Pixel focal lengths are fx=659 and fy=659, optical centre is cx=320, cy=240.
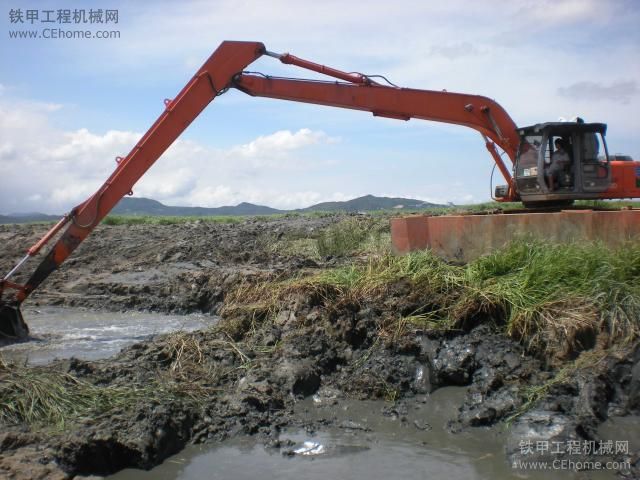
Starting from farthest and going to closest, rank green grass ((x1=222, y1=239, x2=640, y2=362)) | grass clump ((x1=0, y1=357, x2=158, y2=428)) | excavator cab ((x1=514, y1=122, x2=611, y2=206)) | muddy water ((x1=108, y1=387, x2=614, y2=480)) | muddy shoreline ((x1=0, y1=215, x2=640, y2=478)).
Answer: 1. excavator cab ((x1=514, y1=122, x2=611, y2=206))
2. green grass ((x1=222, y1=239, x2=640, y2=362))
3. grass clump ((x1=0, y1=357, x2=158, y2=428))
4. muddy shoreline ((x1=0, y1=215, x2=640, y2=478))
5. muddy water ((x1=108, y1=387, x2=614, y2=480))

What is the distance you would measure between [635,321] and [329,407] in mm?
3001

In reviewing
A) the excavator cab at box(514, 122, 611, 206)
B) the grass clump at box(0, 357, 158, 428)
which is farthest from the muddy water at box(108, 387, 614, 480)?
the excavator cab at box(514, 122, 611, 206)

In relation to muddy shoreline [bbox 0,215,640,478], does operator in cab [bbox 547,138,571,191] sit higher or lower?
higher

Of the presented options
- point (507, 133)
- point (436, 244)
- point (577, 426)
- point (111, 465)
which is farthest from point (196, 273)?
point (577, 426)

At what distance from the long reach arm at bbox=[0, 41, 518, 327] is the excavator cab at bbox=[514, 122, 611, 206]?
1081mm

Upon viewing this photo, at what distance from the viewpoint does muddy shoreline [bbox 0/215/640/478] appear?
16.6ft

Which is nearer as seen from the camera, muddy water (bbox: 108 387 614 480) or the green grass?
muddy water (bbox: 108 387 614 480)

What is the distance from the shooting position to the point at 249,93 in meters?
9.90

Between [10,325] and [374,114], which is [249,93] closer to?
[374,114]

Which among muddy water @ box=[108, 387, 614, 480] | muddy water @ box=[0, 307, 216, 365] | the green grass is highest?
the green grass

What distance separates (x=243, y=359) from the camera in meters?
7.10

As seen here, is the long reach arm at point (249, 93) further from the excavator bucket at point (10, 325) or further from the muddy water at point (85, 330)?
the muddy water at point (85, 330)

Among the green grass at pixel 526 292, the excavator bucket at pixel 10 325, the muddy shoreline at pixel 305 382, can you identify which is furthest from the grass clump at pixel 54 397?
the excavator bucket at pixel 10 325

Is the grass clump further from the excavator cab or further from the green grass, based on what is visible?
the excavator cab
